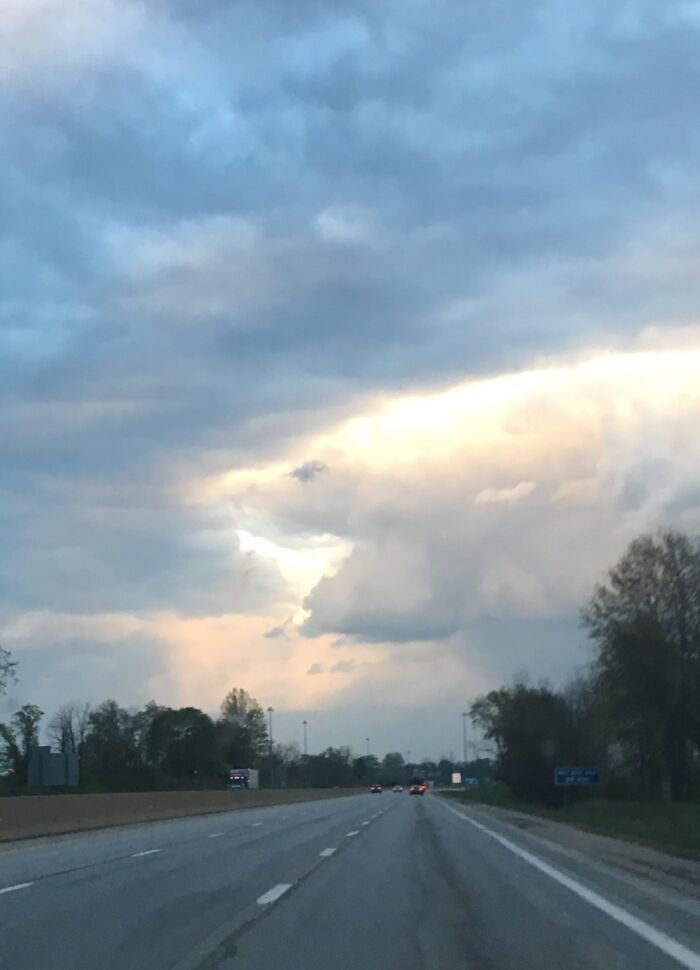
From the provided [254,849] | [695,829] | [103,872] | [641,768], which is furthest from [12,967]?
[641,768]

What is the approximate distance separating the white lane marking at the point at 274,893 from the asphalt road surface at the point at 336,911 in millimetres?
28

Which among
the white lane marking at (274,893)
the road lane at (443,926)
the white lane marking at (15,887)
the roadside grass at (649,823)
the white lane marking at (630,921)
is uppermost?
the white lane marking at (15,887)

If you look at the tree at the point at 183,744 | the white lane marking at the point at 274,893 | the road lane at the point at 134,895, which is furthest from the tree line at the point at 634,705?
the tree at the point at 183,744

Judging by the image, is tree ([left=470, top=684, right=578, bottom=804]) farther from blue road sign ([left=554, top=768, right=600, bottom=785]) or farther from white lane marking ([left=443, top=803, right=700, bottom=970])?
white lane marking ([left=443, top=803, right=700, bottom=970])

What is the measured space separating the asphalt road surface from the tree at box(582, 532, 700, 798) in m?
34.4

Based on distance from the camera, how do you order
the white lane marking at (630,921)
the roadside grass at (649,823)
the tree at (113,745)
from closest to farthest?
the white lane marking at (630,921)
the roadside grass at (649,823)
the tree at (113,745)

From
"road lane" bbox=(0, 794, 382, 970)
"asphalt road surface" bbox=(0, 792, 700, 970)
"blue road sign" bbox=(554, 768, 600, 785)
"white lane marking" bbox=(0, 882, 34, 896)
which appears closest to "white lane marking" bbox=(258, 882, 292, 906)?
"asphalt road surface" bbox=(0, 792, 700, 970)

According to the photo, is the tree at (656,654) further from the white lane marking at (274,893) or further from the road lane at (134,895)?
the white lane marking at (274,893)

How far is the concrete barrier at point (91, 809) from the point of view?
1441 inches

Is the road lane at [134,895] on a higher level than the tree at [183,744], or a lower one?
lower

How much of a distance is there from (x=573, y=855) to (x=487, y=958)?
54.7 ft

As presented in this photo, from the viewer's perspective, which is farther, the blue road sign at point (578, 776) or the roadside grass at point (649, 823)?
the blue road sign at point (578, 776)

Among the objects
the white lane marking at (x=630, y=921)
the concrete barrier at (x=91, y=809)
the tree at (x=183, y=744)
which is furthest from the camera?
the tree at (x=183, y=744)

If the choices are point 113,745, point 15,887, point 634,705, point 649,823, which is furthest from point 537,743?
point 113,745
